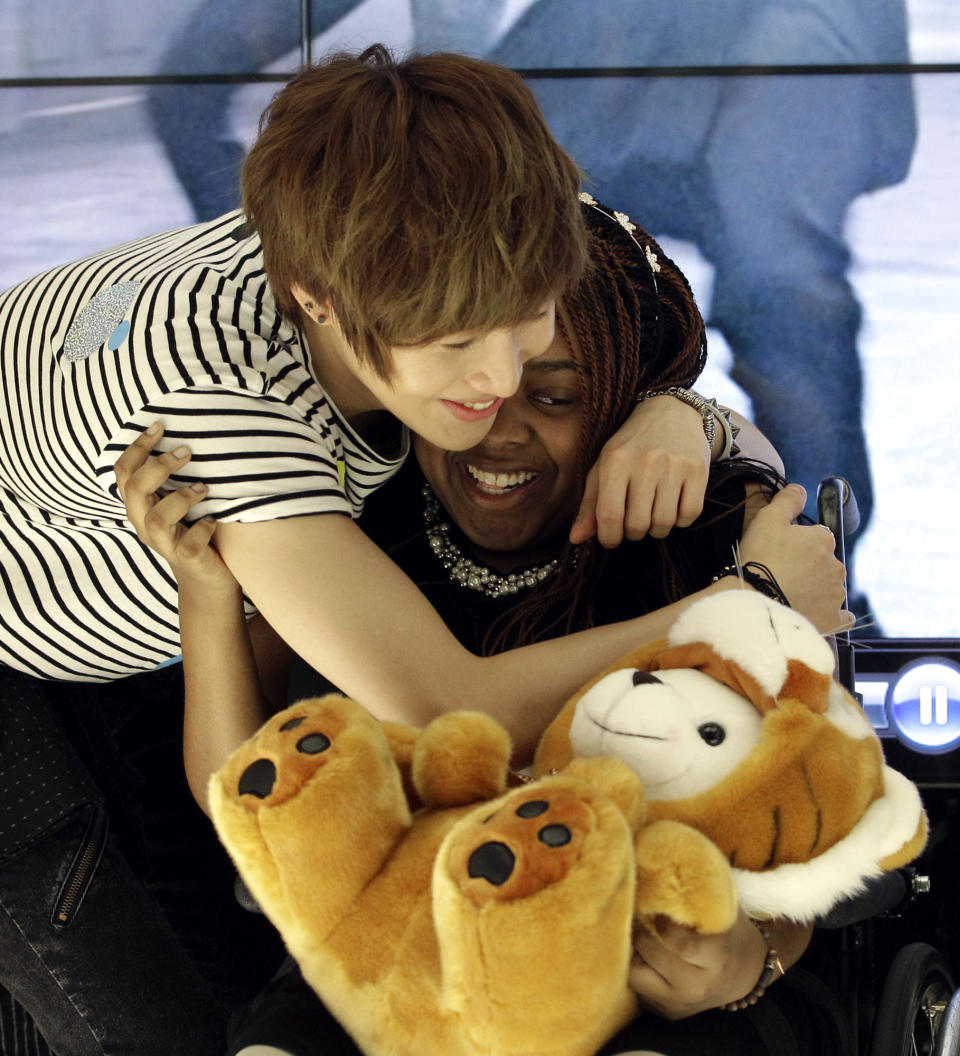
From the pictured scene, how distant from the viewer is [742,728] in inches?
30.0

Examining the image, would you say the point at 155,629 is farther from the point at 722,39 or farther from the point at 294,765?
the point at 722,39

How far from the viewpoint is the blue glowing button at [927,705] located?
5.71 ft

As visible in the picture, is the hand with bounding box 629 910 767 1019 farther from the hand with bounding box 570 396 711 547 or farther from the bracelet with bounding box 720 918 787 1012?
the hand with bounding box 570 396 711 547

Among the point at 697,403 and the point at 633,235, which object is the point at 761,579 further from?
the point at 633,235

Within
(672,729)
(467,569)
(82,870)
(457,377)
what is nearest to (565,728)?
(672,729)

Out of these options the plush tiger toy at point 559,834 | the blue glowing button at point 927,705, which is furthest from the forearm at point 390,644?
the blue glowing button at point 927,705

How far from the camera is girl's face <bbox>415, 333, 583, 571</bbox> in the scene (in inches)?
50.2

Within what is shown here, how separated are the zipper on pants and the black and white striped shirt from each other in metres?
0.17

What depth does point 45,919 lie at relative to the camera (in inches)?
47.9

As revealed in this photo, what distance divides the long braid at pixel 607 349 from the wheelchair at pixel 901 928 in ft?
0.95

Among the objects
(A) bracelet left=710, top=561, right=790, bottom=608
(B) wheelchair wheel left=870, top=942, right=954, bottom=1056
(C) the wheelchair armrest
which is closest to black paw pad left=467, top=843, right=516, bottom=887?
(C) the wheelchair armrest

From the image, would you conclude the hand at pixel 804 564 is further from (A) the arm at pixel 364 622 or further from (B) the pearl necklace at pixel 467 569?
(B) the pearl necklace at pixel 467 569

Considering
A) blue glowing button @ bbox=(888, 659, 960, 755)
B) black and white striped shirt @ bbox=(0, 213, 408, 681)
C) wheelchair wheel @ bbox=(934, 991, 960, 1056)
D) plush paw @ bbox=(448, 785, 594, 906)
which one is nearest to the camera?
plush paw @ bbox=(448, 785, 594, 906)

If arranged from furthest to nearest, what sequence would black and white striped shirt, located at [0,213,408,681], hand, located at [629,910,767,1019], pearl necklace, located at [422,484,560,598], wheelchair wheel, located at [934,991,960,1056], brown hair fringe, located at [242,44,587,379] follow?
1. pearl necklace, located at [422,484,560,598]
2. wheelchair wheel, located at [934,991,960,1056]
3. black and white striped shirt, located at [0,213,408,681]
4. brown hair fringe, located at [242,44,587,379]
5. hand, located at [629,910,767,1019]
